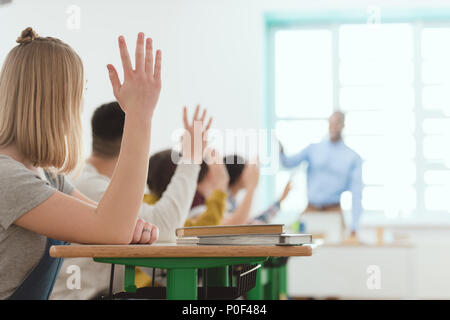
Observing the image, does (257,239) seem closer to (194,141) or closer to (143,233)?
(143,233)

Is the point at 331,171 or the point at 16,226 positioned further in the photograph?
the point at 331,171

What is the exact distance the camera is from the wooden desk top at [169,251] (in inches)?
38.4

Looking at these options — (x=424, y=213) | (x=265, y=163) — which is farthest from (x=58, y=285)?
(x=424, y=213)

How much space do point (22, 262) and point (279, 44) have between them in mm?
6785

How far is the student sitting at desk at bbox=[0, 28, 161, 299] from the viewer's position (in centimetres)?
108

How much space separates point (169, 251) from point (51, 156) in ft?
1.13

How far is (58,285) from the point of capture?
1841 millimetres

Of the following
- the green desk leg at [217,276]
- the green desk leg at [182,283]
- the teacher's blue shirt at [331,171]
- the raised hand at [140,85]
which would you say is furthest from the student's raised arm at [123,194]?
the teacher's blue shirt at [331,171]

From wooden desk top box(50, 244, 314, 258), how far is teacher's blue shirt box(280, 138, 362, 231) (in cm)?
528

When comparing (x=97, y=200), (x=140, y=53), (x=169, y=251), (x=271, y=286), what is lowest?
(x=271, y=286)

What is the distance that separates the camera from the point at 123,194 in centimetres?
108

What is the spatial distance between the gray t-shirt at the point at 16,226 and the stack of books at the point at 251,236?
0.95 feet

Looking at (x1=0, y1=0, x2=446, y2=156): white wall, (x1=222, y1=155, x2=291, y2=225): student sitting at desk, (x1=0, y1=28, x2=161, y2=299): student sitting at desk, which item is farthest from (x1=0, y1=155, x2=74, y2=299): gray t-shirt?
(x1=0, y1=0, x2=446, y2=156): white wall

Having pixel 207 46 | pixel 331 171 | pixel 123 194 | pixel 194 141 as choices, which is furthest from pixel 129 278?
pixel 207 46
